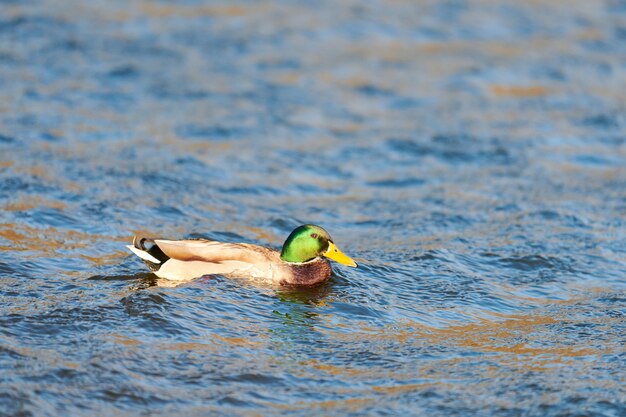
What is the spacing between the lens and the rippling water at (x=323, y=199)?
7.23 meters

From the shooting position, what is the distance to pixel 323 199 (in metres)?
12.2

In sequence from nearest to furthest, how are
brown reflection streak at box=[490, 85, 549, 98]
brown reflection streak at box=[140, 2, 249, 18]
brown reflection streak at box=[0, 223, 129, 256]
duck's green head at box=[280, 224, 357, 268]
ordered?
duck's green head at box=[280, 224, 357, 268] → brown reflection streak at box=[0, 223, 129, 256] → brown reflection streak at box=[490, 85, 549, 98] → brown reflection streak at box=[140, 2, 249, 18]

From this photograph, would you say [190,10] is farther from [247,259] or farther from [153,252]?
[247,259]

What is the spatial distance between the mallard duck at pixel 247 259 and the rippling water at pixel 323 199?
16 cm

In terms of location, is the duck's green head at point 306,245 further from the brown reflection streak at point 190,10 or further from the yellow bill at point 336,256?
Answer: the brown reflection streak at point 190,10

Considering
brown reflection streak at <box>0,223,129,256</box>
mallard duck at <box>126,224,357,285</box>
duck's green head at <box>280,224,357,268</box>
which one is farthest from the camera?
brown reflection streak at <box>0,223,129,256</box>


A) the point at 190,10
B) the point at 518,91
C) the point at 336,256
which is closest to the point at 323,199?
the point at 336,256

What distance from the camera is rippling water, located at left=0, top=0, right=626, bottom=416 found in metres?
7.23

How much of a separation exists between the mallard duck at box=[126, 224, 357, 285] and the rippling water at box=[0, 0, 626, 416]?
160mm

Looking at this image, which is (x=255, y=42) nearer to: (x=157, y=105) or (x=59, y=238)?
(x=157, y=105)

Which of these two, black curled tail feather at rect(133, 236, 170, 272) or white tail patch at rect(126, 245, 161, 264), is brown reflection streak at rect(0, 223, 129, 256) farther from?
white tail patch at rect(126, 245, 161, 264)

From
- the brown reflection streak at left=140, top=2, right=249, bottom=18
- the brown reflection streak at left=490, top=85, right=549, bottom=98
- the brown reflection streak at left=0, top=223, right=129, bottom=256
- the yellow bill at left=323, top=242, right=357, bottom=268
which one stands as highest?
the brown reflection streak at left=140, top=2, right=249, bottom=18

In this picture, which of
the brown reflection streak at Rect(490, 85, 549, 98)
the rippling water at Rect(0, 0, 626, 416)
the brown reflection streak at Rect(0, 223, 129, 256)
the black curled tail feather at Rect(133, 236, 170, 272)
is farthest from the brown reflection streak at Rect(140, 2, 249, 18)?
the black curled tail feather at Rect(133, 236, 170, 272)

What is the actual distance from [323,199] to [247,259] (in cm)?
325
